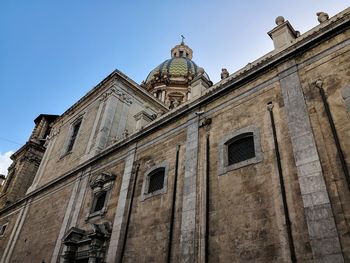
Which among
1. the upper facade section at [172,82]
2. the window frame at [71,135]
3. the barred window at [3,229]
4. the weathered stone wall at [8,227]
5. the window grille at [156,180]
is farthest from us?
the upper facade section at [172,82]

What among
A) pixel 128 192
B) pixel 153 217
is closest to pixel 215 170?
pixel 153 217

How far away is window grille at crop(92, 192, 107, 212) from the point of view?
511 inches

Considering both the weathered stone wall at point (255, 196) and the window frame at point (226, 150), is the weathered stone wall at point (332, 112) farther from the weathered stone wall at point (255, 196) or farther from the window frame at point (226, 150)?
the window frame at point (226, 150)

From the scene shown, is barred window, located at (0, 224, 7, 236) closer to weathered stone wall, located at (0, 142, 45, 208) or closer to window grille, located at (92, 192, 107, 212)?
weathered stone wall, located at (0, 142, 45, 208)

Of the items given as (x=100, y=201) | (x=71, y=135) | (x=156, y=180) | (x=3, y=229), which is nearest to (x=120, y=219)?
(x=156, y=180)

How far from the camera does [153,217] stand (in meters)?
10.1

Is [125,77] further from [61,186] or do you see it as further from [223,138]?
[223,138]

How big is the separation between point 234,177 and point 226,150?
1.13 metres

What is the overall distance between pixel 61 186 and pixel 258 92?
39.7ft

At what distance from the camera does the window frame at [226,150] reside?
8.23 metres

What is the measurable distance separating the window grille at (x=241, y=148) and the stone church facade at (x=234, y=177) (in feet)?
0.13

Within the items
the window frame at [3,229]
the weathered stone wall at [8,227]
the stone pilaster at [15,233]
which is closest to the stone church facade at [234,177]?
the stone pilaster at [15,233]

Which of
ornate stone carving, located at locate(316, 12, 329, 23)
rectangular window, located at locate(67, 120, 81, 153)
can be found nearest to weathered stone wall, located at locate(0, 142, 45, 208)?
rectangular window, located at locate(67, 120, 81, 153)

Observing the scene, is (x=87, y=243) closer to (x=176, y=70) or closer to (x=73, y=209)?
(x=73, y=209)
